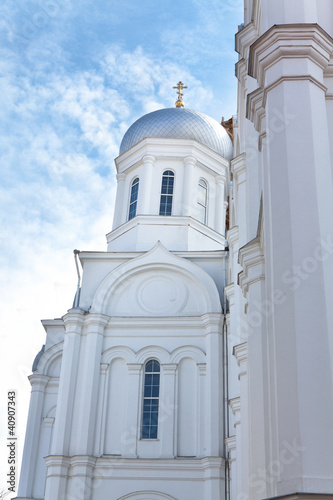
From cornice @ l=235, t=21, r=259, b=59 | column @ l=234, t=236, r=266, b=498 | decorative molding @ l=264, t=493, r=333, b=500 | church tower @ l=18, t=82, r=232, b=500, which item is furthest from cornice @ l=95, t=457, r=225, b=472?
decorative molding @ l=264, t=493, r=333, b=500

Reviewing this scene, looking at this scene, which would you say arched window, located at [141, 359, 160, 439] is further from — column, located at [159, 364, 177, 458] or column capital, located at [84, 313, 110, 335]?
column capital, located at [84, 313, 110, 335]

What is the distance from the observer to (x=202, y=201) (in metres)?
27.2

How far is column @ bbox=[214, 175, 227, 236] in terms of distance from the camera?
2703cm

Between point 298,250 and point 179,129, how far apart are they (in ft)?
68.3

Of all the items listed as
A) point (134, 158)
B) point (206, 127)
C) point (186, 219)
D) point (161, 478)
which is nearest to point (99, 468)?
point (161, 478)

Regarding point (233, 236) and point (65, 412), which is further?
point (65, 412)

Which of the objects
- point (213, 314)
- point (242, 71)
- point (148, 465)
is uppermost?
point (242, 71)

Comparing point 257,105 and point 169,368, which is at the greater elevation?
point 169,368

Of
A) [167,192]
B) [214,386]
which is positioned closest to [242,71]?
[214,386]

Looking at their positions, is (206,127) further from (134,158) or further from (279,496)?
(279,496)

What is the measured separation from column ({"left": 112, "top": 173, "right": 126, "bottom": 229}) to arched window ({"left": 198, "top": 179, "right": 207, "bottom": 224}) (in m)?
3.06

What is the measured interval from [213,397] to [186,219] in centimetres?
761

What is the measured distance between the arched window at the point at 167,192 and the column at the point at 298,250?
16812mm

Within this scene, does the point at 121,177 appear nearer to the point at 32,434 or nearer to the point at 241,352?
the point at 32,434
